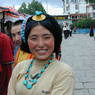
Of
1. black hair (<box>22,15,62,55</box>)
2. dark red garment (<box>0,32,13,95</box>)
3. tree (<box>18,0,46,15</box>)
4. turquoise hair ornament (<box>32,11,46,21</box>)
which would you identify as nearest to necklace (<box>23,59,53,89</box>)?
black hair (<box>22,15,62,55</box>)

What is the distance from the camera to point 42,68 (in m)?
2.25

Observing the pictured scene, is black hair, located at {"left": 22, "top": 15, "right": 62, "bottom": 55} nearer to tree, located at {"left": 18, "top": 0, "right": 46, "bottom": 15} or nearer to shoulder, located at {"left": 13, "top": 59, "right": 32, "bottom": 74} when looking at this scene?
shoulder, located at {"left": 13, "top": 59, "right": 32, "bottom": 74}

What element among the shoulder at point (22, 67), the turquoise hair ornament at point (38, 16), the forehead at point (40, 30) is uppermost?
the turquoise hair ornament at point (38, 16)

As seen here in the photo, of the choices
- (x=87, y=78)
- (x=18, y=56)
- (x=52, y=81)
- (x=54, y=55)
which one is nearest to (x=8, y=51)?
(x=18, y=56)

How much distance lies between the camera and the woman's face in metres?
2.20

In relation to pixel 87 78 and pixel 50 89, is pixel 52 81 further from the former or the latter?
pixel 87 78

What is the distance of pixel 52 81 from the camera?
2.16 metres

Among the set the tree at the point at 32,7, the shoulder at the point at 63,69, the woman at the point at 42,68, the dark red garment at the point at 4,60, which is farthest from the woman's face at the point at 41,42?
the tree at the point at 32,7

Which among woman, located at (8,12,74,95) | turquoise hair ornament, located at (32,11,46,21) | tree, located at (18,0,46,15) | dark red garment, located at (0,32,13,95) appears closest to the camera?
woman, located at (8,12,74,95)

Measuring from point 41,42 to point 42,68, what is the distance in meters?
0.18

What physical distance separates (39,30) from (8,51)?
1648 millimetres

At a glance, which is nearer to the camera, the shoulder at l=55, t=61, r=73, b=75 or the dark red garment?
the shoulder at l=55, t=61, r=73, b=75

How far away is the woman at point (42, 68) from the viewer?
7.02 ft

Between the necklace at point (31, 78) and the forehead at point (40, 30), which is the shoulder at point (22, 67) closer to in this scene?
the necklace at point (31, 78)
